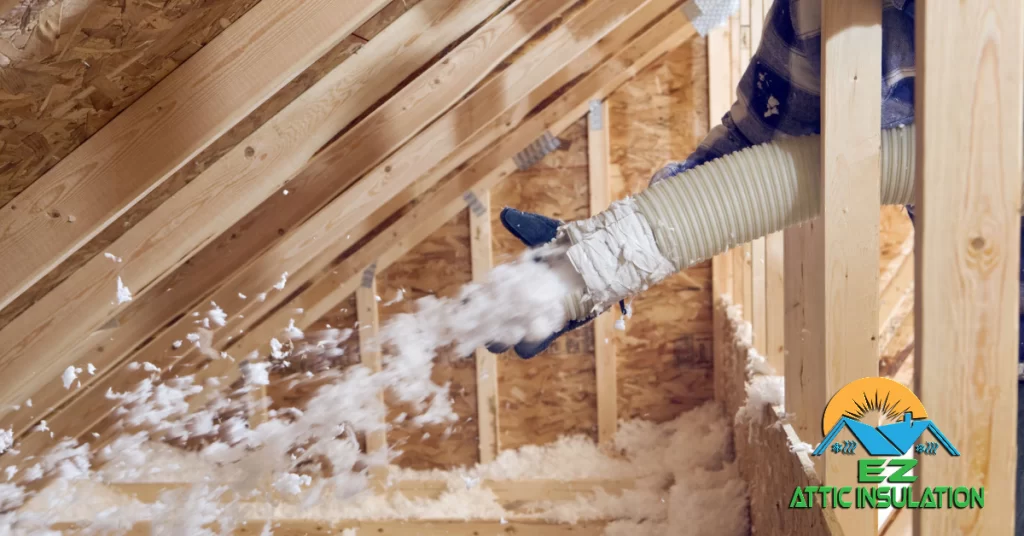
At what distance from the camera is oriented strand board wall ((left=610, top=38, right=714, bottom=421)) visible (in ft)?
11.0

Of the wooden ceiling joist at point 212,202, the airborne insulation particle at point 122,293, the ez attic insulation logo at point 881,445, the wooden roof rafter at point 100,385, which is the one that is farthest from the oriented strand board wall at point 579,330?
the ez attic insulation logo at point 881,445

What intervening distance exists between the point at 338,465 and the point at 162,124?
287 centimetres

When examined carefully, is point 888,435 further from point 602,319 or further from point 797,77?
point 602,319

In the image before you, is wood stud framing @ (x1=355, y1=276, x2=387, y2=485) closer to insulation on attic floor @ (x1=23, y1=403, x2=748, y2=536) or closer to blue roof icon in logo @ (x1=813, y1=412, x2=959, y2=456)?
insulation on attic floor @ (x1=23, y1=403, x2=748, y2=536)

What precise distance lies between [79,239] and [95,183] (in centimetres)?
10

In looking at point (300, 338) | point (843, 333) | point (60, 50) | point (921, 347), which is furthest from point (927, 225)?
point (300, 338)

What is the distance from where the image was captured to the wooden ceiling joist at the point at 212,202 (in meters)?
1.43

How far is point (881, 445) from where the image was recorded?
104 cm

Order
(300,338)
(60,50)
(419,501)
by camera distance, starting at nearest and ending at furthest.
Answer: (60,50) → (419,501) → (300,338)

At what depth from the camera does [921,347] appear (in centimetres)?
84

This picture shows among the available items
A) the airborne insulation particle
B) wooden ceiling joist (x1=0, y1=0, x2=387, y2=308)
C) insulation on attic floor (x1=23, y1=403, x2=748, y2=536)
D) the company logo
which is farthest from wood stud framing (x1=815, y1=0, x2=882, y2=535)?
insulation on attic floor (x1=23, y1=403, x2=748, y2=536)

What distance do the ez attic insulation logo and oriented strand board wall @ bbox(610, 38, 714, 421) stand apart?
232 cm

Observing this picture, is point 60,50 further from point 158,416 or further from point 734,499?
point 158,416

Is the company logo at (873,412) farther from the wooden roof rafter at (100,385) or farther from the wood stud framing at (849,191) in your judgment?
the wooden roof rafter at (100,385)
